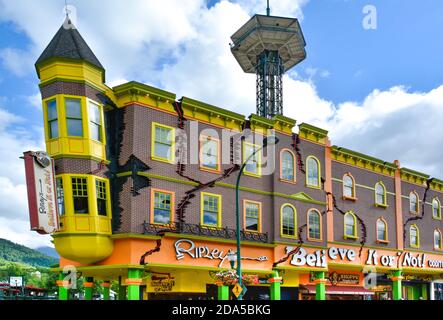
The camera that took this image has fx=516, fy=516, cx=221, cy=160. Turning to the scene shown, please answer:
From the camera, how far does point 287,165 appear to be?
32.6 m

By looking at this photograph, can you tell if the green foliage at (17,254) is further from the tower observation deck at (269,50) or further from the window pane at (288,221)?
the window pane at (288,221)

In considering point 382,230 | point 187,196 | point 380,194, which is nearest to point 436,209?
point 380,194

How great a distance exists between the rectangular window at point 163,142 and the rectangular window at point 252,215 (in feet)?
19.0

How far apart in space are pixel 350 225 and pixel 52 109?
23.1m

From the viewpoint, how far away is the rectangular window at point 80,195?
24.0 m

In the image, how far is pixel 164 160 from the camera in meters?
26.4

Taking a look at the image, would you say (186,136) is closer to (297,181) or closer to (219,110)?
(219,110)

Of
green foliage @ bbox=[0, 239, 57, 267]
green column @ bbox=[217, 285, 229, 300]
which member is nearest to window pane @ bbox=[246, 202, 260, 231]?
green column @ bbox=[217, 285, 229, 300]

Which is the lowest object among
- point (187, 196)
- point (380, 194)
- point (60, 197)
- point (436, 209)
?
point (60, 197)

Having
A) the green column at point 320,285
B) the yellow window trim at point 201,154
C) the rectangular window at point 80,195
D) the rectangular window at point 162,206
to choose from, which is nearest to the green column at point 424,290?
the green column at point 320,285

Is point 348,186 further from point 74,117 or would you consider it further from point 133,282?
point 74,117

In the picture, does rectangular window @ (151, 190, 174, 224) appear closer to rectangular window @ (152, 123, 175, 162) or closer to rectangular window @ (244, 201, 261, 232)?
rectangular window @ (152, 123, 175, 162)

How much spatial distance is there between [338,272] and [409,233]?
928 centimetres
